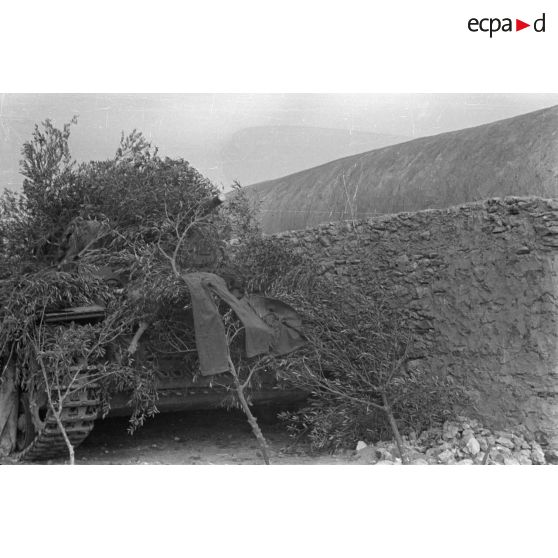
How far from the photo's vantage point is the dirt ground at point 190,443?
7.68 metres

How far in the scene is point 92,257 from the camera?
780 centimetres

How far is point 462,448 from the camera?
23.6ft

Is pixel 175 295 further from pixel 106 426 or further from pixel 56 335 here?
pixel 106 426

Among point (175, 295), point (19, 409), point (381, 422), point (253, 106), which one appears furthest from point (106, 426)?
point (253, 106)

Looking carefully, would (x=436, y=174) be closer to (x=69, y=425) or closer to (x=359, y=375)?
(x=359, y=375)

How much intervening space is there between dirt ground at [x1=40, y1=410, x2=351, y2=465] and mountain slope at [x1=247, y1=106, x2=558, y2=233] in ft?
9.04

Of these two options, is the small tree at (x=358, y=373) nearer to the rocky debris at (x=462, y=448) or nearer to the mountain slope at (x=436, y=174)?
the rocky debris at (x=462, y=448)

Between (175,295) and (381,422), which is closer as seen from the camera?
(175,295)

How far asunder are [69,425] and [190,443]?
1.77m

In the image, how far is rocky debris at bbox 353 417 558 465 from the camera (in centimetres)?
687

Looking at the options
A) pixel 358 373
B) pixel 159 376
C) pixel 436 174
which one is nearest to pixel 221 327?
pixel 159 376

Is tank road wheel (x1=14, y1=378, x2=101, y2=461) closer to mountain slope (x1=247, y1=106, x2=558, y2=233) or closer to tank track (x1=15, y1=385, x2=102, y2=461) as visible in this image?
tank track (x1=15, y1=385, x2=102, y2=461)

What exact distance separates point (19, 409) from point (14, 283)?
143 cm

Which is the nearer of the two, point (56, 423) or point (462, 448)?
point (56, 423)
